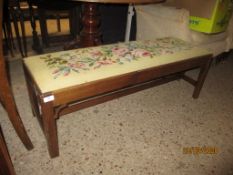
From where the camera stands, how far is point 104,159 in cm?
108

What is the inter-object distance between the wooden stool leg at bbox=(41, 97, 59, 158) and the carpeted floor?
75 millimetres

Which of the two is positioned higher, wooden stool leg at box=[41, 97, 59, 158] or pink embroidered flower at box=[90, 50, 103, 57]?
pink embroidered flower at box=[90, 50, 103, 57]

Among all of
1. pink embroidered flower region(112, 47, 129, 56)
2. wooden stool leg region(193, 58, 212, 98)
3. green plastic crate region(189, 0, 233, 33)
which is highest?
green plastic crate region(189, 0, 233, 33)

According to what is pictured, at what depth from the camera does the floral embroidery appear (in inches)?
40.1

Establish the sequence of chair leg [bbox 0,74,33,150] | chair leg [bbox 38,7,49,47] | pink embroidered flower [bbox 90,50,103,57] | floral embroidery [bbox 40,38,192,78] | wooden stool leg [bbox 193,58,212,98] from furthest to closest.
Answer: chair leg [bbox 38,7,49,47]
wooden stool leg [bbox 193,58,212,98]
pink embroidered flower [bbox 90,50,103,57]
floral embroidery [bbox 40,38,192,78]
chair leg [bbox 0,74,33,150]

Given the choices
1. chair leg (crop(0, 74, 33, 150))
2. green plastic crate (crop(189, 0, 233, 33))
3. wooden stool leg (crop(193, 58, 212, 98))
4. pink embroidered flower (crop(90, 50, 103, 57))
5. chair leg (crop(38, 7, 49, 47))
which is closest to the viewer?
chair leg (crop(0, 74, 33, 150))

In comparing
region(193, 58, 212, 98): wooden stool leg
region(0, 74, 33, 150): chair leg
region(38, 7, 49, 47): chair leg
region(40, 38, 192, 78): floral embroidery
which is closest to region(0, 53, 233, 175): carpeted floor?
region(193, 58, 212, 98): wooden stool leg

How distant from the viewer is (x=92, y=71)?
992 millimetres

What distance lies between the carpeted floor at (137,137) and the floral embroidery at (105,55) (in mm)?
454

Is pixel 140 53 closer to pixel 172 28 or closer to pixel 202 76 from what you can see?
pixel 202 76

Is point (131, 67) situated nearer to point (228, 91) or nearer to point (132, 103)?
point (132, 103)

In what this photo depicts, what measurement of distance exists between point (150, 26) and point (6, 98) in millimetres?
1639

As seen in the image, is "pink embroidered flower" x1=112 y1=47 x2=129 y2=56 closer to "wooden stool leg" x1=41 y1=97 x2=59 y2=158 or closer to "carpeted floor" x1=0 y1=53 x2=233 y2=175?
"carpeted floor" x1=0 y1=53 x2=233 y2=175

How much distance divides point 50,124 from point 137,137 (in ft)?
1.91
